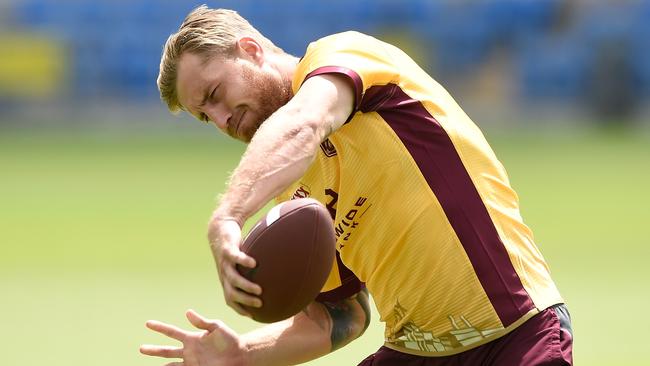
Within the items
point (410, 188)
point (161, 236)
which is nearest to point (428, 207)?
point (410, 188)

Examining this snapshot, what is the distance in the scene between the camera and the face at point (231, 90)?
4.83m

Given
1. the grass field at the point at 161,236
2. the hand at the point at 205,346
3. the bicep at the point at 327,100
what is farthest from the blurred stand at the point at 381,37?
the bicep at the point at 327,100

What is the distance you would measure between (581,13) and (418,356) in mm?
24555

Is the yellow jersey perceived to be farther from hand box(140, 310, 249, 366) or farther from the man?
hand box(140, 310, 249, 366)

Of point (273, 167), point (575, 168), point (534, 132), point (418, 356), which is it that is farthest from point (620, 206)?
point (273, 167)

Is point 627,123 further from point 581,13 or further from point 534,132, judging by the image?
point 581,13

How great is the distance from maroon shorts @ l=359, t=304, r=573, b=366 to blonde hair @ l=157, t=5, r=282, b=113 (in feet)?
4.59

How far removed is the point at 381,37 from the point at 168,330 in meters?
22.8

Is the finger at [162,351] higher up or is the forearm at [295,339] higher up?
the forearm at [295,339]

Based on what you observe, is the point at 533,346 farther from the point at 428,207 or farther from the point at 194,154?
the point at 194,154

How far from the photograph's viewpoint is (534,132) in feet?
80.3

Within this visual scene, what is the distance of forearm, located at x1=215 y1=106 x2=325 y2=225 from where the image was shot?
4070 mm

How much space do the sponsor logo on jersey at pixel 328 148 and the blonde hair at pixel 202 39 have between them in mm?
431

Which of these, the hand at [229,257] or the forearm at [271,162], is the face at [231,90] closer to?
the forearm at [271,162]
